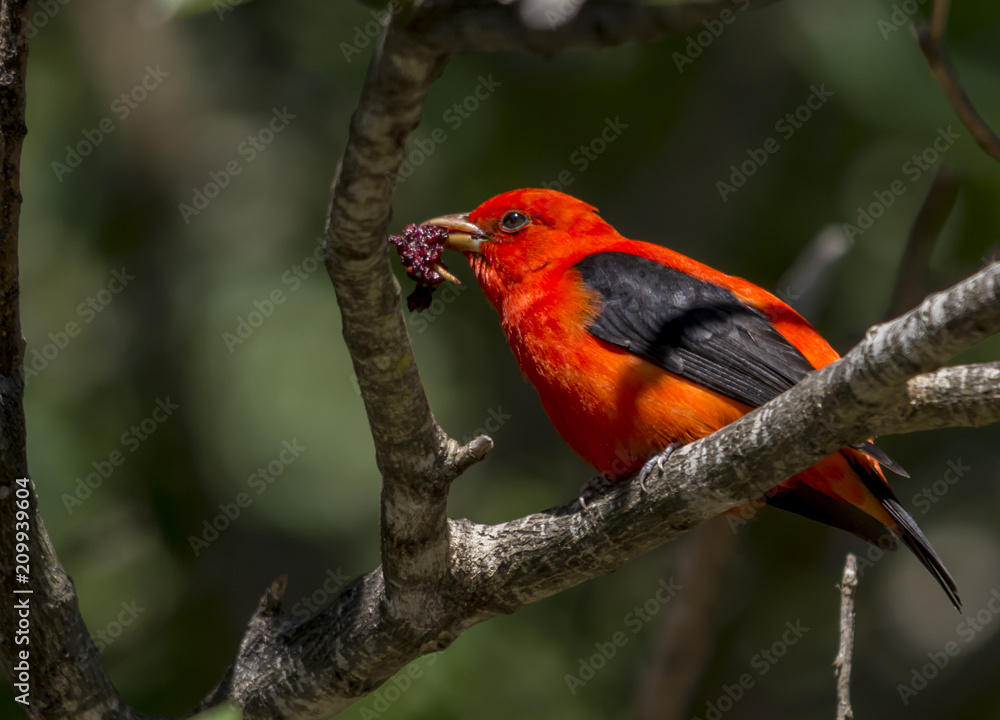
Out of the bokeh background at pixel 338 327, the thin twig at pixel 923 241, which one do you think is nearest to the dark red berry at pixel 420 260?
the bokeh background at pixel 338 327

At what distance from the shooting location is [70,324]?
6.70 meters

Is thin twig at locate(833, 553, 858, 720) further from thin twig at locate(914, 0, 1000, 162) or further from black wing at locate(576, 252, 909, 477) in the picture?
thin twig at locate(914, 0, 1000, 162)

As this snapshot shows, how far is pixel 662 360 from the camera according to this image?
12.9 ft

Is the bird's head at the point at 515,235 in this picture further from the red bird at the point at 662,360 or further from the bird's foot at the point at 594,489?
the bird's foot at the point at 594,489

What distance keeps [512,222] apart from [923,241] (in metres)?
2.49

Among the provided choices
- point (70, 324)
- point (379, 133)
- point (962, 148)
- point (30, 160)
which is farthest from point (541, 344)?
point (30, 160)

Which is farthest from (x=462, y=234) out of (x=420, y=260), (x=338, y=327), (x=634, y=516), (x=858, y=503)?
(x=338, y=327)

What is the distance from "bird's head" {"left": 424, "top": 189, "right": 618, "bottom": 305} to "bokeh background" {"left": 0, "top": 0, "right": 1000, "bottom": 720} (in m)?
1.59

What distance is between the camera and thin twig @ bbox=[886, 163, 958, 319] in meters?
5.41

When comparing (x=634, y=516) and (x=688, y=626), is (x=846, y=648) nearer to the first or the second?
(x=634, y=516)

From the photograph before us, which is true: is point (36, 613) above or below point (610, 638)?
above

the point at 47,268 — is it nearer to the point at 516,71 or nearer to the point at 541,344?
the point at 516,71

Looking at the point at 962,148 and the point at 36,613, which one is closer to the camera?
the point at 36,613

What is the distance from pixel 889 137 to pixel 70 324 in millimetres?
5364
